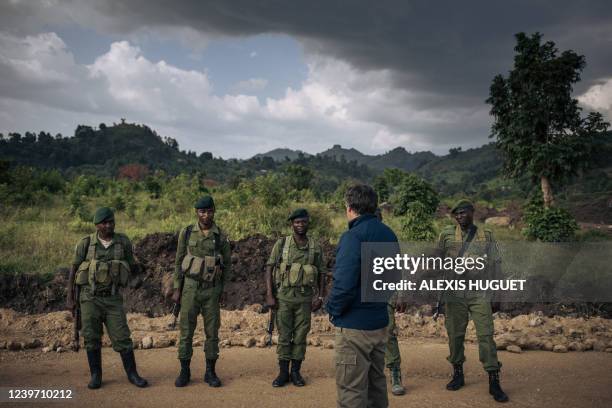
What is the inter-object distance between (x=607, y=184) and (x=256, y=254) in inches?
1568

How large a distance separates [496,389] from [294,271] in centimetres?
240

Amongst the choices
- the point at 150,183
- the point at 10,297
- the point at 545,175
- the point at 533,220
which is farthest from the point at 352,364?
the point at 150,183

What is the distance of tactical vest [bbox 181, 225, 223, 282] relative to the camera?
472cm

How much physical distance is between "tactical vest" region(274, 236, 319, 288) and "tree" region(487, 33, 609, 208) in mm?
15012

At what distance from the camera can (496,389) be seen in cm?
447

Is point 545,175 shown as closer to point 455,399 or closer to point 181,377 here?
point 455,399

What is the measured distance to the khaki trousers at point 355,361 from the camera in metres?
2.96

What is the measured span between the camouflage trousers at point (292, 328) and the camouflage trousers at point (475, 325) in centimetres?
157

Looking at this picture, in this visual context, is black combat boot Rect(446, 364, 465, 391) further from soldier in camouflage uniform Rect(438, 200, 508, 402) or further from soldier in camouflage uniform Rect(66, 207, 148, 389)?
soldier in camouflage uniform Rect(66, 207, 148, 389)

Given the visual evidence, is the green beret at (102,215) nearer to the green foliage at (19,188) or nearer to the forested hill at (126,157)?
the green foliage at (19,188)

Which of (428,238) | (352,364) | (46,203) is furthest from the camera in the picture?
(46,203)

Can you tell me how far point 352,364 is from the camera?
9.79ft

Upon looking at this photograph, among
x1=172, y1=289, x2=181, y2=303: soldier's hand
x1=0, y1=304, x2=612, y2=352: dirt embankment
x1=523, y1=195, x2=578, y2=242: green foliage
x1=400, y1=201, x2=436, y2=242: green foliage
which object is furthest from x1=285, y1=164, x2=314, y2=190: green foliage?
x1=172, y1=289, x2=181, y2=303: soldier's hand

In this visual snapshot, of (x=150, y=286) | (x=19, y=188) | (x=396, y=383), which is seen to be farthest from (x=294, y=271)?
(x=19, y=188)
